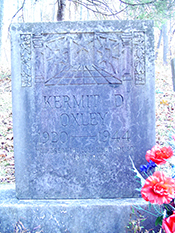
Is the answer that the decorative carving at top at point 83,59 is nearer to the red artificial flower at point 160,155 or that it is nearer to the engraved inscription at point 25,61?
the engraved inscription at point 25,61

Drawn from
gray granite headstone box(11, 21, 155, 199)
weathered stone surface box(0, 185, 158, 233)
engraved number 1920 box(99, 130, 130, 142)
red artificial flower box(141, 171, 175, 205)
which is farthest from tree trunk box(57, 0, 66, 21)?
red artificial flower box(141, 171, 175, 205)

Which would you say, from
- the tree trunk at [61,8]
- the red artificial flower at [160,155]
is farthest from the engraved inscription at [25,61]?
the tree trunk at [61,8]

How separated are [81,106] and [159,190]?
1175mm

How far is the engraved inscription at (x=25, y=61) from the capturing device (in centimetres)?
229

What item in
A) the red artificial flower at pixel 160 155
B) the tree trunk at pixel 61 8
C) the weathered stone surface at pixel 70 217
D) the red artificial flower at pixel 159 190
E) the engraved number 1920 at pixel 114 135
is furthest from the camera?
the tree trunk at pixel 61 8

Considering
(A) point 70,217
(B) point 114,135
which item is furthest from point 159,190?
(A) point 70,217

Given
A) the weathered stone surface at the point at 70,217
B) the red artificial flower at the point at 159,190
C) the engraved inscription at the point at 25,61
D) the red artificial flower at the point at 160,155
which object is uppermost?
the engraved inscription at the point at 25,61

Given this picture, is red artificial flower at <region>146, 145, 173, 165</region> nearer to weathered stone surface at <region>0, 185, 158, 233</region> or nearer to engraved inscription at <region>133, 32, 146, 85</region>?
weathered stone surface at <region>0, 185, 158, 233</region>

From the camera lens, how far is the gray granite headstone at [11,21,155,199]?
228 centimetres

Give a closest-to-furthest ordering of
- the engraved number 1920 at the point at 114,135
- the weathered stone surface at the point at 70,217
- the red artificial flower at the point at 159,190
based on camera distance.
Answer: the red artificial flower at the point at 159,190
the weathered stone surface at the point at 70,217
the engraved number 1920 at the point at 114,135

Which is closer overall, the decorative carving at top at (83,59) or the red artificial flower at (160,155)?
the red artificial flower at (160,155)

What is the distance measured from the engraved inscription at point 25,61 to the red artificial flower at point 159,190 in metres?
1.49

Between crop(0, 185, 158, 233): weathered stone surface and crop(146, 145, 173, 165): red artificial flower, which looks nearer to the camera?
crop(146, 145, 173, 165): red artificial flower

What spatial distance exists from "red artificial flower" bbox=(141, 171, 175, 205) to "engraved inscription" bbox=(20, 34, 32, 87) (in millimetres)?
1492
